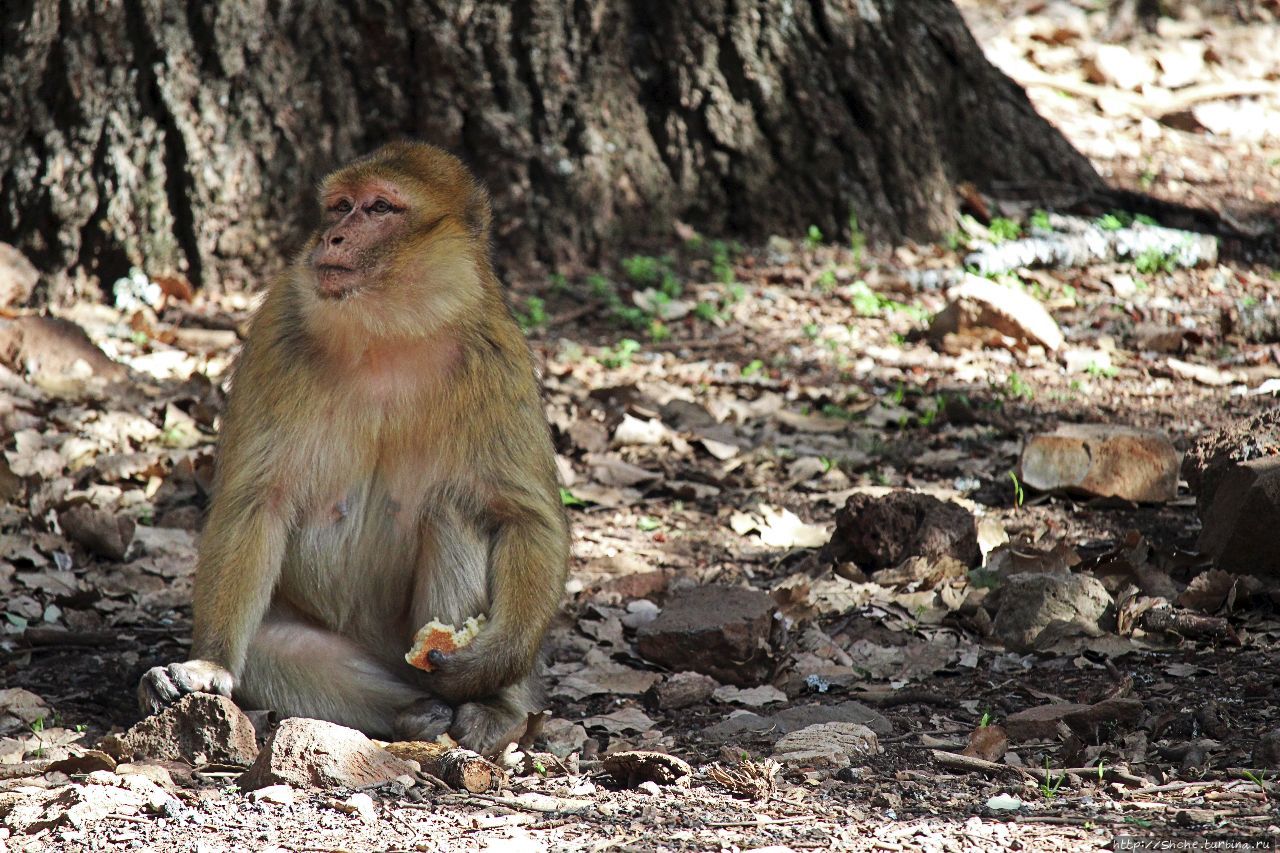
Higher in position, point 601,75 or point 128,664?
point 601,75

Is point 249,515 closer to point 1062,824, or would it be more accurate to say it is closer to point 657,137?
point 1062,824

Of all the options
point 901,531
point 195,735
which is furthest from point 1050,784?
point 195,735

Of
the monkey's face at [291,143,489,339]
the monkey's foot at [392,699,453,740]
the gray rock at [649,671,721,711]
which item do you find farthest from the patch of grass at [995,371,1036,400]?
the monkey's foot at [392,699,453,740]

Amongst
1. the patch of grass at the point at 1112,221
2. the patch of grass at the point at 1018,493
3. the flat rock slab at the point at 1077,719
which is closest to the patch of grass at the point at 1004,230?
the patch of grass at the point at 1112,221

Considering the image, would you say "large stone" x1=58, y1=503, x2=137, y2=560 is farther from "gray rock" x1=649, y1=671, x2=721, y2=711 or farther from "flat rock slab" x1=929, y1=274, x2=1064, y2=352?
"flat rock slab" x1=929, y1=274, x2=1064, y2=352

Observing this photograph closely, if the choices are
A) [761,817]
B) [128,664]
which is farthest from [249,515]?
[761,817]

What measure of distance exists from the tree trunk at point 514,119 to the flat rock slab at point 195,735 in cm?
414

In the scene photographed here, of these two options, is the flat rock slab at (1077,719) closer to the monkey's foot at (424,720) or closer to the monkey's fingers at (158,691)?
the monkey's foot at (424,720)

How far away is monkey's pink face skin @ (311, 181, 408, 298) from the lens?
4.30 meters

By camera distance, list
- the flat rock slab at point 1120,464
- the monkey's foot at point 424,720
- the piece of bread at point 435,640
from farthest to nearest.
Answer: the flat rock slab at point 1120,464
the piece of bread at point 435,640
the monkey's foot at point 424,720

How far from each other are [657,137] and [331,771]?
5.36 m

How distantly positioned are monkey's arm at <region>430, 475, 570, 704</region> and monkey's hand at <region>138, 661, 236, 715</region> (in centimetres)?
67

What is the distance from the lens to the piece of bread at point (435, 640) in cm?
452

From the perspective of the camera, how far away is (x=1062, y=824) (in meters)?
3.41
